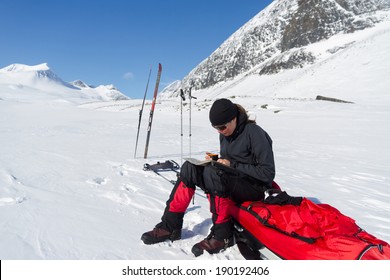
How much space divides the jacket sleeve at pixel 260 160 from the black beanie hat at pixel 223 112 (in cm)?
31

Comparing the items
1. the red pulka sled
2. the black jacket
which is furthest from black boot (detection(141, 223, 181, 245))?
A: the black jacket

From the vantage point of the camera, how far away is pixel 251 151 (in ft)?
10.6

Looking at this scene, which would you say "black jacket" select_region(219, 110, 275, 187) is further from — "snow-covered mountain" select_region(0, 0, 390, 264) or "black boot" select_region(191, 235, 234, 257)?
"black boot" select_region(191, 235, 234, 257)

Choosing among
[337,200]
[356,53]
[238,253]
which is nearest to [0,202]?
[238,253]

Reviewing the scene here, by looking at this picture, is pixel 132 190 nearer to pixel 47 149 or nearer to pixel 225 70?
pixel 47 149

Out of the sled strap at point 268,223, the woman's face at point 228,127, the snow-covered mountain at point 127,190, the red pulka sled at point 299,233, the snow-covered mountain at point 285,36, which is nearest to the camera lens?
the red pulka sled at point 299,233

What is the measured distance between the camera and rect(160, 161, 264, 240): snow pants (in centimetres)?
301

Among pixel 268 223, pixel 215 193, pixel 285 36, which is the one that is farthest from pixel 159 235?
pixel 285 36

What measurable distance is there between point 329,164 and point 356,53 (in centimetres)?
4590

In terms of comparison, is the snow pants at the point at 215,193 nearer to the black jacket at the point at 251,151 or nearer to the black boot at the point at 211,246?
the black boot at the point at 211,246

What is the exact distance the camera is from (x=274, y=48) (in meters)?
84.7

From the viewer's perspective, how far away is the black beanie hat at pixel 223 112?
3088 mm

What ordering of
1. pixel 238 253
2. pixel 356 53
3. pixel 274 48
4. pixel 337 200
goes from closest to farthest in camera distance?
pixel 238 253
pixel 337 200
pixel 356 53
pixel 274 48

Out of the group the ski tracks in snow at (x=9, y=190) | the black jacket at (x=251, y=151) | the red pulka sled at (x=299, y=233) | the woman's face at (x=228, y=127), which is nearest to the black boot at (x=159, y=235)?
the red pulka sled at (x=299, y=233)
